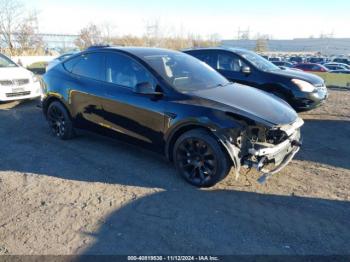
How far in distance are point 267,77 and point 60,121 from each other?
15.3 feet

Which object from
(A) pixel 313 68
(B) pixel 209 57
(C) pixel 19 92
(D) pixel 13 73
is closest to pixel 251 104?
(B) pixel 209 57

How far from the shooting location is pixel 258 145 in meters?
3.72

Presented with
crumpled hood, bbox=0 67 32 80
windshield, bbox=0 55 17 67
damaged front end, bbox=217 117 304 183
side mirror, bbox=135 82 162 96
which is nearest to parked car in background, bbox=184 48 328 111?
damaged front end, bbox=217 117 304 183

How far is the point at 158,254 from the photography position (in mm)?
2814

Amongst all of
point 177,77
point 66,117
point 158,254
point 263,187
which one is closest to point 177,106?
point 177,77

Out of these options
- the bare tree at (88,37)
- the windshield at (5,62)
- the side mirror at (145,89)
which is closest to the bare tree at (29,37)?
the bare tree at (88,37)

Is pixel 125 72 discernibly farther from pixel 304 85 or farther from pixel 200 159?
pixel 304 85

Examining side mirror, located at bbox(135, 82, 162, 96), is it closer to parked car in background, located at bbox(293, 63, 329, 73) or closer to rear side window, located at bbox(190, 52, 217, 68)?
rear side window, located at bbox(190, 52, 217, 68)

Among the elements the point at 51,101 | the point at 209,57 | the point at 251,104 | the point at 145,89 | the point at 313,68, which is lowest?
the point at 313,68

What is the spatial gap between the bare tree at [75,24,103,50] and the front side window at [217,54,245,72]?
3563cm

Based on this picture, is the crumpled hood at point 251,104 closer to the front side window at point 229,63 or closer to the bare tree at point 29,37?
the front side window at point 229,63

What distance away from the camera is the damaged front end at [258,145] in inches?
145

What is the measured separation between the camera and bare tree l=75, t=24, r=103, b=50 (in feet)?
134

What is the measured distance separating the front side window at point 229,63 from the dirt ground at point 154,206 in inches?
122
